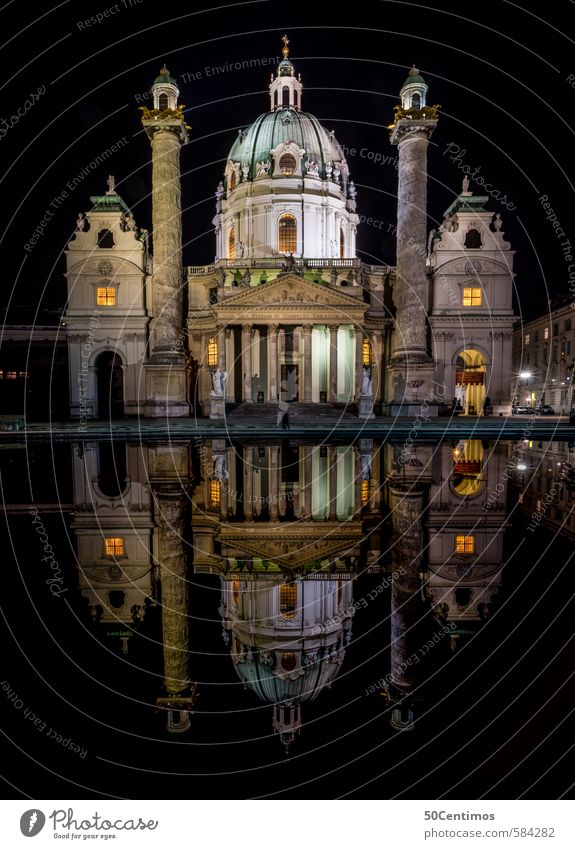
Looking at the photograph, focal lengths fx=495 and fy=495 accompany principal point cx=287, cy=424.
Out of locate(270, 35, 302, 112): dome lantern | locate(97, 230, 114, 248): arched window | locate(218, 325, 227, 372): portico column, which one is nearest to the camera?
locate(218, 325, 227, 372): portico column

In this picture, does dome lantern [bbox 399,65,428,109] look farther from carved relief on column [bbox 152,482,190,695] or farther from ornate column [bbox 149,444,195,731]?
carved relief on column [bbox 152,482,190,695]

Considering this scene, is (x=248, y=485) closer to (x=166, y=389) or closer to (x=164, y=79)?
(x=166, y=389)

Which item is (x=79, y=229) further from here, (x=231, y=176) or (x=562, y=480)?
(x=562, y=480)

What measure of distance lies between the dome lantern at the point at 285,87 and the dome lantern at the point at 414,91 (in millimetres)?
24327

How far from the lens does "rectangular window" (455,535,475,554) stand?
700 centimetres

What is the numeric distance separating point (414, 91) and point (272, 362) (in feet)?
74.9

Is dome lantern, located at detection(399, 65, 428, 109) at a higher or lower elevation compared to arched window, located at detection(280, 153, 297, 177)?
lower

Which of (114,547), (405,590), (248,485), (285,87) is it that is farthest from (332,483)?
(285,87)

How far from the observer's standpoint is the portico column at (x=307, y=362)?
1603 inches

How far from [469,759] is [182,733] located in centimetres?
192

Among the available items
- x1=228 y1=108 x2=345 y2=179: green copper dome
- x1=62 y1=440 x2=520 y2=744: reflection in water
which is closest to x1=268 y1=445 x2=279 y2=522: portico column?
x1=62 y1=440 x2=520 y2=744: reflection in water

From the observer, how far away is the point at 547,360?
63719mm

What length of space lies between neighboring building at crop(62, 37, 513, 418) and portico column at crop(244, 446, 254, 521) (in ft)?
60.0

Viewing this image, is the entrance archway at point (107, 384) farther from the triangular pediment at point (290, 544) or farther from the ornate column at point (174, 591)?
the triangular pediment at point (290, 544)
